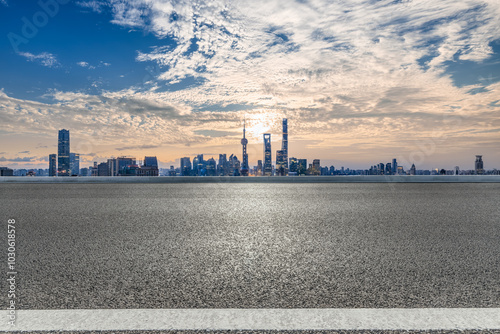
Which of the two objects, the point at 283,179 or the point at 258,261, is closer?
the point at 258,261

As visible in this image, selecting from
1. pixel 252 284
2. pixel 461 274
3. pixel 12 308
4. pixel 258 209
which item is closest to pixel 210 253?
pixel 252 284

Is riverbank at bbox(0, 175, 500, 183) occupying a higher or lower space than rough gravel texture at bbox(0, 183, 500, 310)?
higher

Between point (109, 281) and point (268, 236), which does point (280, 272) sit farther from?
point (268, 236)

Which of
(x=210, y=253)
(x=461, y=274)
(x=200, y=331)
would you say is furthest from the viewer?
(x=210, y=253)

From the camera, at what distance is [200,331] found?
2.86 meters

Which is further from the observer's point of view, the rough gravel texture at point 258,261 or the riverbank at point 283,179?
the riverbank at point 283,179

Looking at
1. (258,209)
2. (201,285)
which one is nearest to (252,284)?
(201,285)

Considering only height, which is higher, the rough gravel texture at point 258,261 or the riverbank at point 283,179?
the riverbank at point 283,179

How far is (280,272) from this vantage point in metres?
4.48

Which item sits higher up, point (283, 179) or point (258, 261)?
point (283, 179)

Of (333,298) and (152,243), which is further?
(152,243)

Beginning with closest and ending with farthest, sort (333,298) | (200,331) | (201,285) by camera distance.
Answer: (200,331)
(333,298)
(201,285)

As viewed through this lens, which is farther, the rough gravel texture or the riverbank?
the riverbank

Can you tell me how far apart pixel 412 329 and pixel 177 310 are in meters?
1.84
